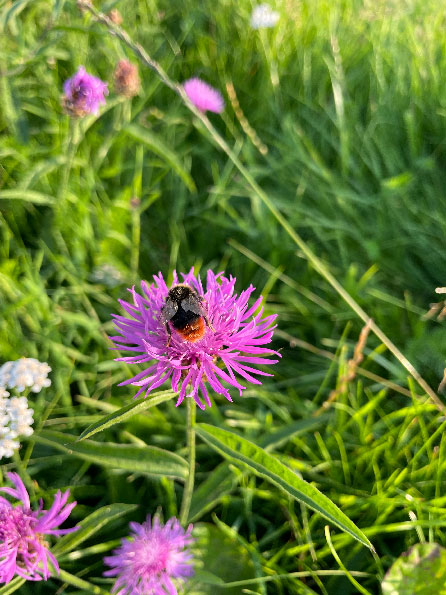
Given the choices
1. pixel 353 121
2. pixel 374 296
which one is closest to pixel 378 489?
pixel 374 296

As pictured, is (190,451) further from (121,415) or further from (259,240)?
(259,240)

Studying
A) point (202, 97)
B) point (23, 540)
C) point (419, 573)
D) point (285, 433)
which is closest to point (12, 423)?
point (23, 540)

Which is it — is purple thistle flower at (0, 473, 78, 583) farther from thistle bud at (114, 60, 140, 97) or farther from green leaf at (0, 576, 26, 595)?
thistle bud at (114, 60, 140, 97)

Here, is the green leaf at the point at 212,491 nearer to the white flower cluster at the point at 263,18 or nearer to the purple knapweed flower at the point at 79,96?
the purple knapweed flower at the point at 79,96

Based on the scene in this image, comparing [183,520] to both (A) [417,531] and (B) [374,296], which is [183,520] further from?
(B) [374,296]

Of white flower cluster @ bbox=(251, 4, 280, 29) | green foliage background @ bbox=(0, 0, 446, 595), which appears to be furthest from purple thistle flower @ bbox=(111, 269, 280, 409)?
white flower cluster @ bbox=(251, 4, 280, 29)

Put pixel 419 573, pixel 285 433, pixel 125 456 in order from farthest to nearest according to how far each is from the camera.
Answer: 1. pixel 285 433
2. pixel 419 573
3. pixel 125 456

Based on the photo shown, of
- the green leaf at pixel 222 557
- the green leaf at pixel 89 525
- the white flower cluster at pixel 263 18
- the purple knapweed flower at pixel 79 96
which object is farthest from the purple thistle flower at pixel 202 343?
the white flower cluster at pixel 263 18
